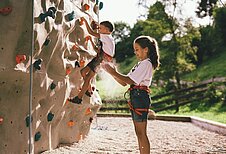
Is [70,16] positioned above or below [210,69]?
below

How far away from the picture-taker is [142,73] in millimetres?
4027

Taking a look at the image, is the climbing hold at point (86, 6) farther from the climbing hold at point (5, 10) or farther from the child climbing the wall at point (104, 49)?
the climbing hold at point (5, 10)

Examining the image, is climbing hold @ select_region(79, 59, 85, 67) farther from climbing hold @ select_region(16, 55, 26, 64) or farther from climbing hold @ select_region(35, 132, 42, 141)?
climbing hold @ select_region(16, 55, 26, 64)

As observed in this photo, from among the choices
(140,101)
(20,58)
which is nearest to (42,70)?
(20,58)

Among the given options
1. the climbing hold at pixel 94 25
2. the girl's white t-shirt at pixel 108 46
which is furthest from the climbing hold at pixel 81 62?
the girl's white t-shirt at pixel 108 46

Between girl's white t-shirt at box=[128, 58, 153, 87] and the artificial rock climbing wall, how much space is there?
121cm

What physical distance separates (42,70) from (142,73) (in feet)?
5.26

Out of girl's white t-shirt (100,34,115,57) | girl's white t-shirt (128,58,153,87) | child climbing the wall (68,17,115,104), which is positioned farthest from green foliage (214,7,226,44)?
girl's white t-shirt (128,58,153,87)

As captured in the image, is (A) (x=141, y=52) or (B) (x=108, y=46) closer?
(A) (x=141, y=52)

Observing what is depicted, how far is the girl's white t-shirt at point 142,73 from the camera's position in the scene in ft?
13.1

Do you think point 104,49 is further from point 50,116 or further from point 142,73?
point 142,73

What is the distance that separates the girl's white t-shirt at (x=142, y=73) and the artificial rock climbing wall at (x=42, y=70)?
3.96ft

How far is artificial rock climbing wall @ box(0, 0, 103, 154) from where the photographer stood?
14.6ft

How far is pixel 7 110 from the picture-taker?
470cm
